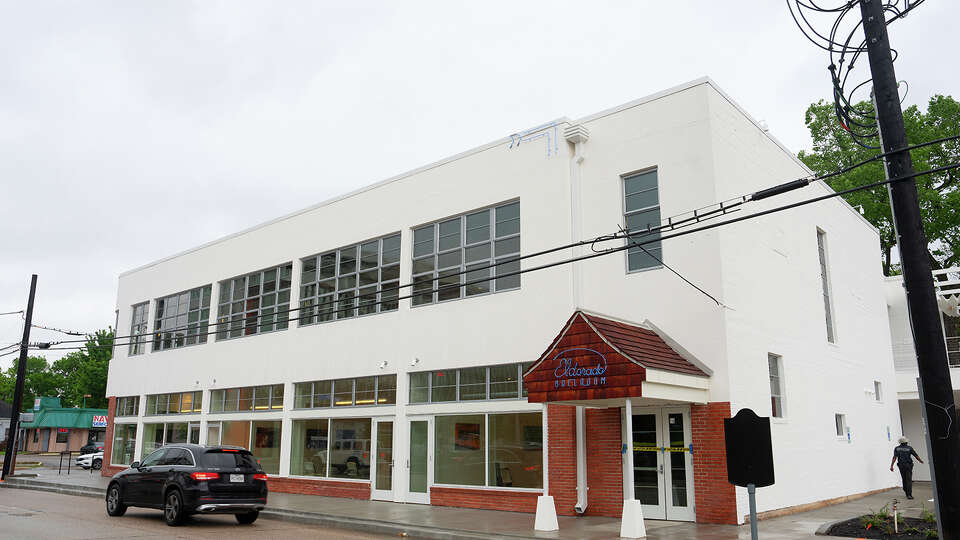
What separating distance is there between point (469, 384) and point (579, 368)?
5.26m

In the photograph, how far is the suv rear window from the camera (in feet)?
49.8

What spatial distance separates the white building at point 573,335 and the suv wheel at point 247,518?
173 inches

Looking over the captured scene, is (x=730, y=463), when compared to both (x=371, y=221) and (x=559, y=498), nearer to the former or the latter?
(x=559, y=498)

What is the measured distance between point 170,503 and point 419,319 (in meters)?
7.72

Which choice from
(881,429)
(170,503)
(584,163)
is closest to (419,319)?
(584,163)

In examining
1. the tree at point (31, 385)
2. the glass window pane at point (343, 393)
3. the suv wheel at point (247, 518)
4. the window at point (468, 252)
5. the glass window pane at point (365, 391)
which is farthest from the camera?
the tree at point (31, 385)

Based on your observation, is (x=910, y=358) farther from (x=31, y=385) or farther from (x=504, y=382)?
(x=31, y=385)

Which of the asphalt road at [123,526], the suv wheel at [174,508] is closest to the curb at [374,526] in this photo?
the asphalt road at [123,526]

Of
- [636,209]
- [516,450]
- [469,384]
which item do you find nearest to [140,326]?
[469,384]

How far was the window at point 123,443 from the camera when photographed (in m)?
30.9

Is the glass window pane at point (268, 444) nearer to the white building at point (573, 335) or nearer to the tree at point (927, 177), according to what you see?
the white building at point (573, 335)

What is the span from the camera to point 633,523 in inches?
491

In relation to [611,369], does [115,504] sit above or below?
below

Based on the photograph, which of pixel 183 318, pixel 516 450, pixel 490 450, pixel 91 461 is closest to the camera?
pixel 516 450
